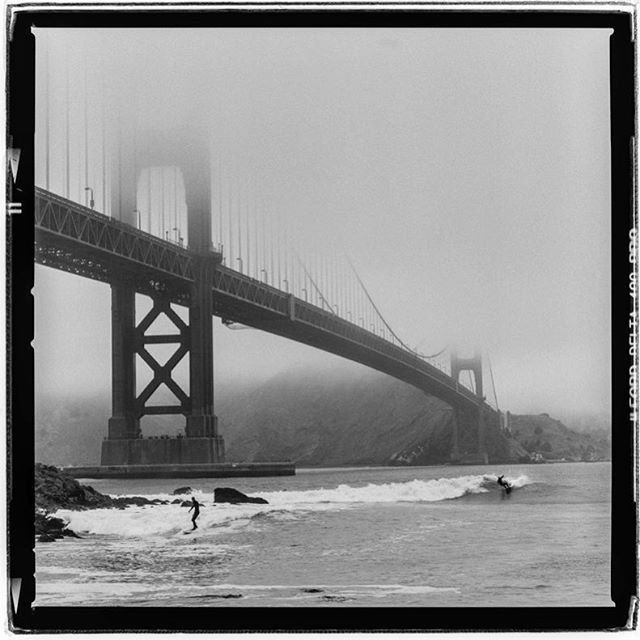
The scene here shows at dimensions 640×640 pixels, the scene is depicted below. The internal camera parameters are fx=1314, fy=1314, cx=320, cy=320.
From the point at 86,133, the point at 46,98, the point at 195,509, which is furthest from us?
the point at 195,509

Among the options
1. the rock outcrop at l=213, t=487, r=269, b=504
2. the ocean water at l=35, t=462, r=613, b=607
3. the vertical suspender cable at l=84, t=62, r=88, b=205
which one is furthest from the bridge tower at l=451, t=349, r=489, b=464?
the vertical suspender cable at l=84, t=62, r=88, b=205

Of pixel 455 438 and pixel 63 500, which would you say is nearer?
pixel 63 500

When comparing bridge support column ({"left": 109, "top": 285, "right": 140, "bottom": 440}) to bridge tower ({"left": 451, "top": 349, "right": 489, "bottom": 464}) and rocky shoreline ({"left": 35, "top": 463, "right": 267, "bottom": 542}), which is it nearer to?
rocky shoreline ({"left": 35, "top": 463, "right": 267, "bottom": 542})

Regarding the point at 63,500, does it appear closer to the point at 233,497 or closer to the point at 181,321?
the point at 233,497

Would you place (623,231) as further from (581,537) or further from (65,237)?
(65,237)

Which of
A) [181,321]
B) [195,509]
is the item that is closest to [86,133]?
[195,509]

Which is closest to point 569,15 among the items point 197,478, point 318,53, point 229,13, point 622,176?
point 622,176
